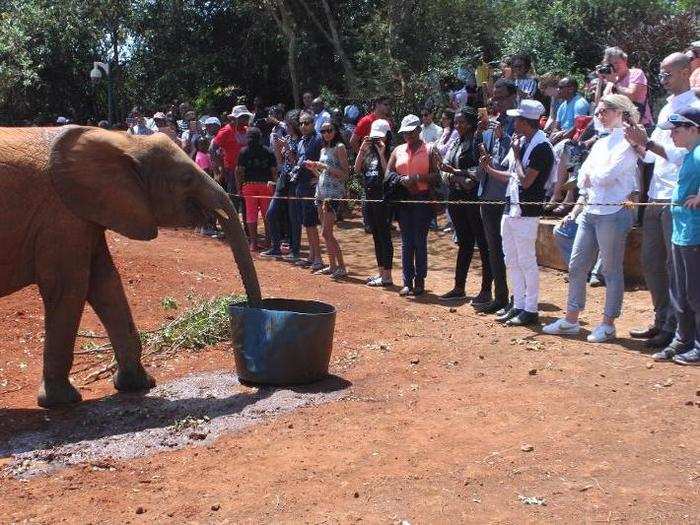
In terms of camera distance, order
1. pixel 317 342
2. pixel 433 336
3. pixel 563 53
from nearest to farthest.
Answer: pixel 317 342 < pixel 433 336 < pixel 563 53

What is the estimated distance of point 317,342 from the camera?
6.82 meters

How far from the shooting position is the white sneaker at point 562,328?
8375mm

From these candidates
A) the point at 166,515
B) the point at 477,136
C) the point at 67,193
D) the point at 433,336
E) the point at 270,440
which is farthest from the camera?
the point at 477,136

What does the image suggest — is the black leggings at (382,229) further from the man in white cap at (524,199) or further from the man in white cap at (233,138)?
the man in white cap at (233,138)

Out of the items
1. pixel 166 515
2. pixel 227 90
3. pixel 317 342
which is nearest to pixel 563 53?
pixel 227 90

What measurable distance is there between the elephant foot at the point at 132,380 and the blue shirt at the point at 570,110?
24.2ft

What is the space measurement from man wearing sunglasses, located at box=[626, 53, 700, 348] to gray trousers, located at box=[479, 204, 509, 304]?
1554 mm

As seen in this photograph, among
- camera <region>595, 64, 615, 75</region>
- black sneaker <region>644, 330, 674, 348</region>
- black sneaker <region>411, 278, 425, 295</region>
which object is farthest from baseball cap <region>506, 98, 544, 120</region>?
black sneaker <region>411, 278, 425, 295</region>

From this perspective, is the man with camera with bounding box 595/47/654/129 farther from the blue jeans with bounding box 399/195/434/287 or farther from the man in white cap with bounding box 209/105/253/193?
the man in white cap with bounding box 209/105/253/193

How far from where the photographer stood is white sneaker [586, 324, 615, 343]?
319 inches

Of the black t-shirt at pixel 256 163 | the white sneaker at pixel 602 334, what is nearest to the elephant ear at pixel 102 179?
the white sneaker at pixel 602 334

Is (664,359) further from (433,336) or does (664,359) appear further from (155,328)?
(155,328)

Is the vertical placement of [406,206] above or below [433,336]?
above

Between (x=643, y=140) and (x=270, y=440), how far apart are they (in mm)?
4161
